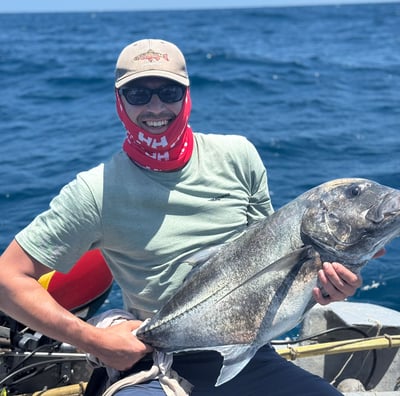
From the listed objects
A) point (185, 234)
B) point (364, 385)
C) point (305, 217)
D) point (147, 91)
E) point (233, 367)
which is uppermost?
point (147, 91)

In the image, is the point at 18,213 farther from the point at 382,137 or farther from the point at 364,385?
the point at 382,137

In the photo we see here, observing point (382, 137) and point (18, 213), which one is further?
point (382, 137)

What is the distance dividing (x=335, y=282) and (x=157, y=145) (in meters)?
1.03

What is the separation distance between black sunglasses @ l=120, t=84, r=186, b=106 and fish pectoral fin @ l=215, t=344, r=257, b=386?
115 centimetres

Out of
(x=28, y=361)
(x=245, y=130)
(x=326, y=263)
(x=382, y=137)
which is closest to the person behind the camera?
(x=326, y=263)

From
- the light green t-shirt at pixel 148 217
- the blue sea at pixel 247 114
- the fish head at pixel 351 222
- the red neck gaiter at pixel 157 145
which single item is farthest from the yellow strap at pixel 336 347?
the blue sea at pixel 247 114

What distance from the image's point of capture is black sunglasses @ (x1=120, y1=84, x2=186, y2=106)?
311 cm

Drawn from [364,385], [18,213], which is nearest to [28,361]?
[364,385]

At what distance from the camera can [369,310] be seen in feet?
15.0

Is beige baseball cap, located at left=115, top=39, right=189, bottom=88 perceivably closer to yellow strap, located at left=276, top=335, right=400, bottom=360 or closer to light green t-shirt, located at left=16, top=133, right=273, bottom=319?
light green t-shirt, located at left=16, top=133, right=273, bottom=319

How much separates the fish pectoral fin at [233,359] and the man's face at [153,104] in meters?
1.04

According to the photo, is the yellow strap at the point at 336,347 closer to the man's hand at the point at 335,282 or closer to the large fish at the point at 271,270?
the large fish at the point at 271,270

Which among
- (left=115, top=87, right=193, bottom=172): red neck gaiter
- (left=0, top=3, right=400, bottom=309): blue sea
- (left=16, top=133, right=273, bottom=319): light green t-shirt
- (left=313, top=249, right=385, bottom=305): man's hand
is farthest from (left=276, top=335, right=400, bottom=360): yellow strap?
(left=0, top=3, right=400, bottom=309): blue sea

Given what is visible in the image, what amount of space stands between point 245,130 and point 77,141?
12.2ft
